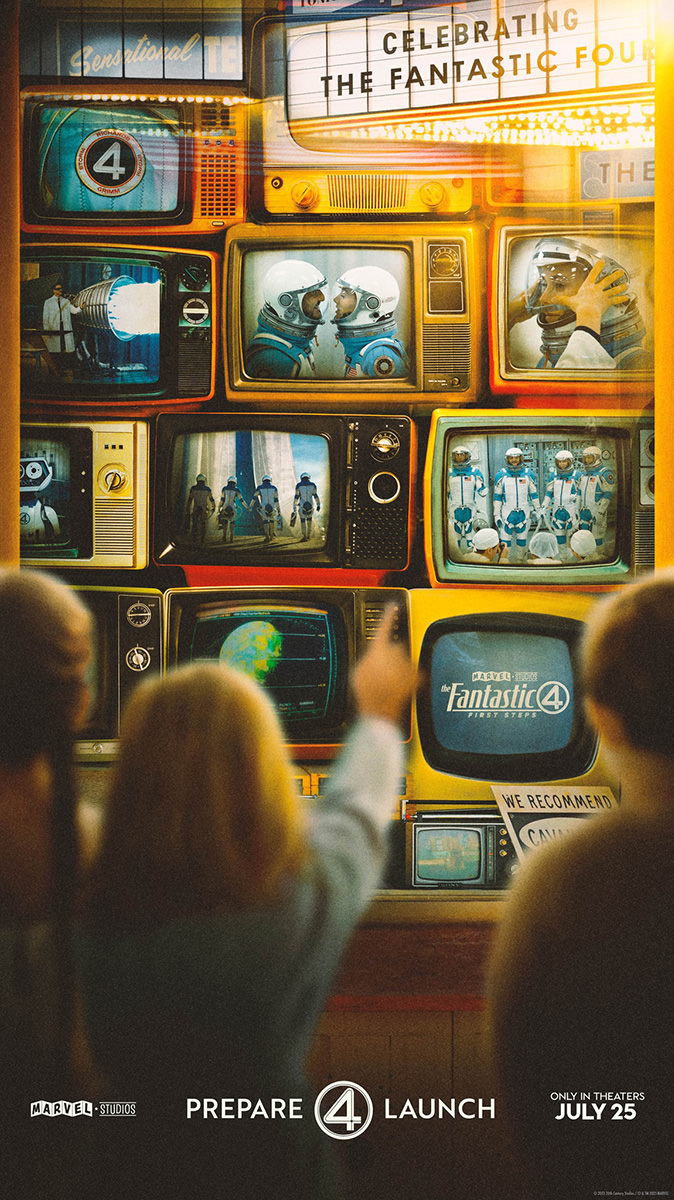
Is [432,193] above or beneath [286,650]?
above

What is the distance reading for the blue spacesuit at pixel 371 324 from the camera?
2.03 m

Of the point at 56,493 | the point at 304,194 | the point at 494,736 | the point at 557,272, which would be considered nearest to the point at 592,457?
the point at 557,272

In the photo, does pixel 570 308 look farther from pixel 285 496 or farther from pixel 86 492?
pixel 86 492

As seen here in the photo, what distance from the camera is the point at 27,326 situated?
199 centimetres

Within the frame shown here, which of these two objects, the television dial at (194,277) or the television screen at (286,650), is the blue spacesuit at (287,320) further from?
Result: the television screen at (286,650)

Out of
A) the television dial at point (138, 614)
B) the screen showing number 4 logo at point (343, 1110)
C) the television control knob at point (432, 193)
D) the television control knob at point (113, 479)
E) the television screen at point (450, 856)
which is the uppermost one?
the television control knob at point (432, 193)

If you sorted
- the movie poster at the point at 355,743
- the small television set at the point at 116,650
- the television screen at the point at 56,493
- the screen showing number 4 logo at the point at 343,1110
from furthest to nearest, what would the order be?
the television screen at the point at 56,493
the small television set at the point at 116,650
the screen showing number 4 logo at the point at 343,1110
the movie poster at the point at 355,743

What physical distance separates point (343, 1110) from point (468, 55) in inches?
86.4

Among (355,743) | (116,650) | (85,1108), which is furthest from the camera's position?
(116,650)

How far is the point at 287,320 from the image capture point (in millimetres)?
2039

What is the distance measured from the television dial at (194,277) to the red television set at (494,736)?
34.6 inches

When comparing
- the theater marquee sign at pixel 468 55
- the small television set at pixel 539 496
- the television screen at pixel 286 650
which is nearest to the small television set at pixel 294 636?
the television screen at pixel 286 650

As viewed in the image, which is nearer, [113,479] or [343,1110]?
[343,1110]

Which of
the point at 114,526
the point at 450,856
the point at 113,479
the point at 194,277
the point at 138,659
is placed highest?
the point at 194,277
